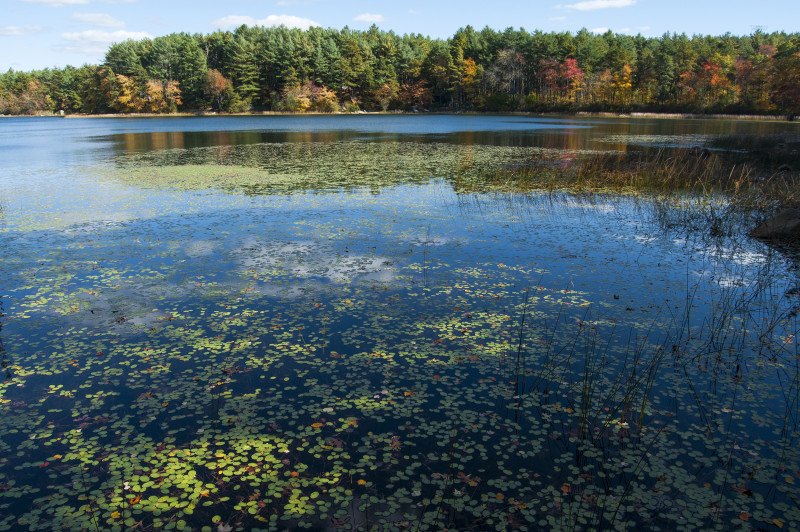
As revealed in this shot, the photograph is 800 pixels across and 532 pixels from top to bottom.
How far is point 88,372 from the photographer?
15.8 feet

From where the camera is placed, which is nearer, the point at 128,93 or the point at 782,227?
the point at 782,227

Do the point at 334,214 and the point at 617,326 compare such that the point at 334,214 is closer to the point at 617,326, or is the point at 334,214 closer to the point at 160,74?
the point at 617,326

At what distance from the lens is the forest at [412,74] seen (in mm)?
71562

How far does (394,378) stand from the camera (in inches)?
188

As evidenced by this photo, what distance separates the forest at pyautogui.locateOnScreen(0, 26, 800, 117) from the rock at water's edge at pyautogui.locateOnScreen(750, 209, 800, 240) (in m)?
63.8

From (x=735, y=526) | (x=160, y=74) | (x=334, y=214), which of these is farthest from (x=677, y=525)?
(x=160, y=74)

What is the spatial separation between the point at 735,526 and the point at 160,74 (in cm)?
9209

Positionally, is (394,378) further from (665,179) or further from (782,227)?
(665,179)

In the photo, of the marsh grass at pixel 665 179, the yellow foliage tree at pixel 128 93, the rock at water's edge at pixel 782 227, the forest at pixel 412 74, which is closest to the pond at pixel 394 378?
the rock at water's edge at pixel 782 227

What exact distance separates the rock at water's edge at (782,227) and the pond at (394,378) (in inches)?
26.4

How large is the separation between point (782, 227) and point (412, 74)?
3493 inches

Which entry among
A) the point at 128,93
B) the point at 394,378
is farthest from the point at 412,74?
the point at 394,378

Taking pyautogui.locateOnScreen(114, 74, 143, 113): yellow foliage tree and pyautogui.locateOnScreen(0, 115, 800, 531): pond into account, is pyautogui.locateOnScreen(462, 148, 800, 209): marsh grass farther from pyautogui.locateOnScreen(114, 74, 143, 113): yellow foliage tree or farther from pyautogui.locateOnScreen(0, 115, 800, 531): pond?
pyautogui.locateOnScreen(114, 74, 143, 113): yellow foliage tree

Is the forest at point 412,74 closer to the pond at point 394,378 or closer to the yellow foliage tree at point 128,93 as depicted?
the yellow foliage tree at point 128,93
